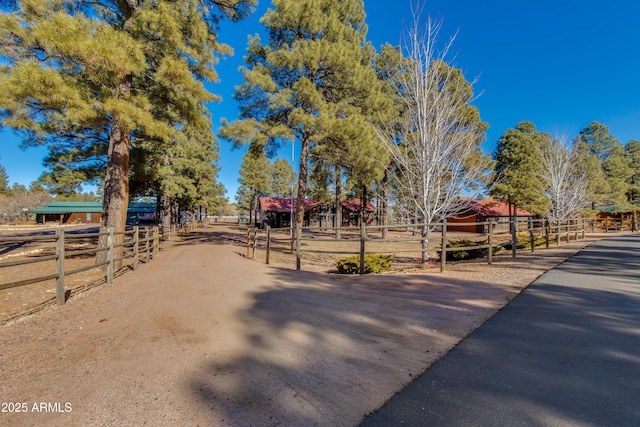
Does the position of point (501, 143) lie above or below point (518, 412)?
above

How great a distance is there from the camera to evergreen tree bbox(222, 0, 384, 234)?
40.5ft

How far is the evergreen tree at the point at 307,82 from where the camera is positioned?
12359mm

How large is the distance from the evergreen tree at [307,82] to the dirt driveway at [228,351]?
8.47 metres

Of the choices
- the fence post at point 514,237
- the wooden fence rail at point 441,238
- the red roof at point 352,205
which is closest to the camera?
the wooden fence rail at point 441,238

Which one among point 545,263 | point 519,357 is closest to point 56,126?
point 519,357

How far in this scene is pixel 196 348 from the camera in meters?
3.15

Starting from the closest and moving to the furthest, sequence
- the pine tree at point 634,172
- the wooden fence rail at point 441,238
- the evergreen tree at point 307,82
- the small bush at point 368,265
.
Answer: the wooden fence rail at point 441,238 → the small bush at point 368,265 → the evergreen tree at point 307,82 → the pine tree at point 634,172

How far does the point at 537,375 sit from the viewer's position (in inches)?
98.7

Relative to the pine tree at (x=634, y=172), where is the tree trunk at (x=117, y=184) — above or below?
below

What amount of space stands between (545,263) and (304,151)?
1023 cm

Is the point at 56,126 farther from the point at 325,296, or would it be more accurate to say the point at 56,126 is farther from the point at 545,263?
the point at 545,263

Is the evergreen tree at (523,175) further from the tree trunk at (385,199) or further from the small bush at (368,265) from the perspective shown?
the small bush at (368,265)

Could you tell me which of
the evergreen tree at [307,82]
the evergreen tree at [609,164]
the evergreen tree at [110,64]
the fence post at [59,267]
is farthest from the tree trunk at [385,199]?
the evergreen tree at [609,164]

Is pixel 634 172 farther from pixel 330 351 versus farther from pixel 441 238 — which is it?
pixel 330 351
